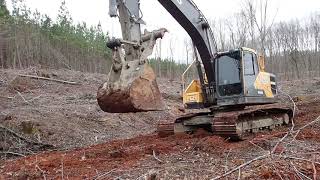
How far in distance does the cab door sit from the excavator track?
464 millimetres

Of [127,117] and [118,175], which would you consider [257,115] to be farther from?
[127,117]

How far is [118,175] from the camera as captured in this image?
6.56 metres

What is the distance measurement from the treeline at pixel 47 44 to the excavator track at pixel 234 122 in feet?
91.2

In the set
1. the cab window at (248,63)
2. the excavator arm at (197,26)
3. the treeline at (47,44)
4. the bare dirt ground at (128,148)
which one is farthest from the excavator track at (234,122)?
the treeline at (47,44)

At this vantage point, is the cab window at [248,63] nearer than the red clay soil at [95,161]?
No

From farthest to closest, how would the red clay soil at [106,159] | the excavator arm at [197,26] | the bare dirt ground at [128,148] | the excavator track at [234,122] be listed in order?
the excavator arm at [197,26]
the excavator track at [234,122]
the red clay soil at [106,159]
the bare dirt ground at [128,148]

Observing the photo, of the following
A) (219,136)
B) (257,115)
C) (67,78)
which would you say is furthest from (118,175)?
(67,78)

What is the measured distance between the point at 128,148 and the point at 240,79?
3.15 meters

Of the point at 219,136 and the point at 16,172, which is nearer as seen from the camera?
the point at 16,172

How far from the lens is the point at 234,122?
30.3 ft

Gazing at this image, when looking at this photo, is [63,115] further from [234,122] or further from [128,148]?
[234,122]

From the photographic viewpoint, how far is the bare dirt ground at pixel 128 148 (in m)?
6.23

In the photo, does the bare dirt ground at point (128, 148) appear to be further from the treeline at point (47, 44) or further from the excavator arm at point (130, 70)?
the treeline at point (47, 44)

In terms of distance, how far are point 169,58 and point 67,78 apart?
33.9m
